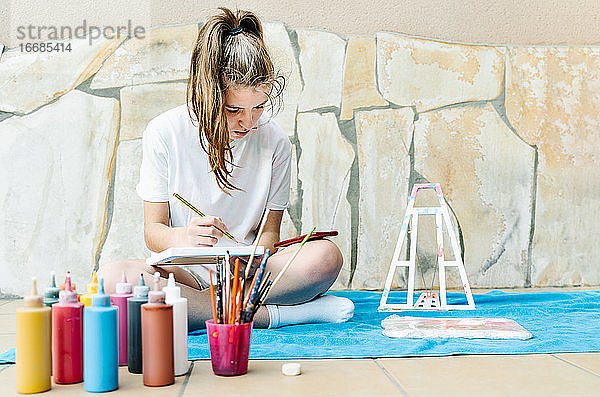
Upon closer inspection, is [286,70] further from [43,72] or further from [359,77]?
[43,72]

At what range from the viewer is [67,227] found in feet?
7.68


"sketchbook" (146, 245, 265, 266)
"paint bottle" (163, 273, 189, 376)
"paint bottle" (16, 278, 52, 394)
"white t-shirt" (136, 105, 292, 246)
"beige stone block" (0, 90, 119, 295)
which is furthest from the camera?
"beige stone block" (0, 90, 119, 295)

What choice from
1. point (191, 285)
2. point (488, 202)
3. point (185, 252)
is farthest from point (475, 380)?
point (488, 202)

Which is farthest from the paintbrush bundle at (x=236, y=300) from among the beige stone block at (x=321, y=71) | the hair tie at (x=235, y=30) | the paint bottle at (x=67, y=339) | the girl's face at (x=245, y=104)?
the beige stone block at (x=321, y=71)

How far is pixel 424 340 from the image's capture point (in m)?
1.37

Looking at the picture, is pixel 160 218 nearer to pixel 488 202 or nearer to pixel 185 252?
pixel 185 252

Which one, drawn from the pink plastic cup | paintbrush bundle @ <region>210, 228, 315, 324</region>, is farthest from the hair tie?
the pink plastic cup

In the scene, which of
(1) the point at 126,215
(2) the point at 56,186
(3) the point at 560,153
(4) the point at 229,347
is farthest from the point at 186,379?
(3) the point at 560,153

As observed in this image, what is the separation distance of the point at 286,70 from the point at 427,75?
0.52 m

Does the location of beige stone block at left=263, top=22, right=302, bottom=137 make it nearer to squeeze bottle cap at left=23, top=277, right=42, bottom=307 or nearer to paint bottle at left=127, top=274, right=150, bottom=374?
paint bottle at left=127, top=274, right=150, bottom=374

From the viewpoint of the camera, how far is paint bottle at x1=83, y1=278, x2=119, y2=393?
0.98m

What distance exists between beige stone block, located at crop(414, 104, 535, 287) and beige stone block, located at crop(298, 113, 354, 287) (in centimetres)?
27

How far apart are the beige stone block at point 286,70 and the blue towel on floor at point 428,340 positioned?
786 mm

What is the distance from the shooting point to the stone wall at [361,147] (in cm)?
234
